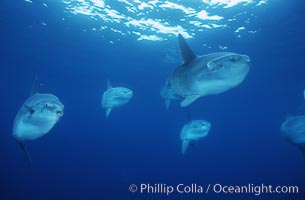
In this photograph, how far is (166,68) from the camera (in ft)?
95.3

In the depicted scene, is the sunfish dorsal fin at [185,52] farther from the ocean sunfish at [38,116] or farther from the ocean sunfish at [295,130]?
the ocean sunfish at [295,130]

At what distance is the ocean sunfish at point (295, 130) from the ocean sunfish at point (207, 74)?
151 inches

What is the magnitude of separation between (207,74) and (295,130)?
4131mm

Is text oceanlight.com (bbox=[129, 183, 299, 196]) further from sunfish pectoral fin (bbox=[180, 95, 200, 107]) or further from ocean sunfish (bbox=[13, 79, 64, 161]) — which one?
sunfish pectoral fin (bbox=[180, 95, 200, 107])

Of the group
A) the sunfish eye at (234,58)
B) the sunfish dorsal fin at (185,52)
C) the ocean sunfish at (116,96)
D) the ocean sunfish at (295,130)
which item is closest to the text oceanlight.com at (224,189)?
the ocean sunfish at (295,130)

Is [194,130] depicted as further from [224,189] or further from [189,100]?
[224,189]

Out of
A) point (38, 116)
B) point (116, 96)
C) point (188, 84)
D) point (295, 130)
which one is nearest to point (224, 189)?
point (116, 96)

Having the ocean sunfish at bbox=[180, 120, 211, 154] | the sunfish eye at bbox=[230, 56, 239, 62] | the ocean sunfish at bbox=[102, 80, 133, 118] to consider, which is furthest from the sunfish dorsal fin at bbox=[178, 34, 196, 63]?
the ocean sunfish at bbox=[180, 120, 211, 154]

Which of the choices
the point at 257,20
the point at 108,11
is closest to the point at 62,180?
the point at 108,11

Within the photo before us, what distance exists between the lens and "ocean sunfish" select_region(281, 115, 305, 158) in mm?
5812

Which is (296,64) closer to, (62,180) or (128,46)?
(128,46)

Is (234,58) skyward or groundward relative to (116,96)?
groundward

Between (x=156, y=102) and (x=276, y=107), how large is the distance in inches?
920

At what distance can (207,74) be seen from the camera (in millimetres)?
2777
